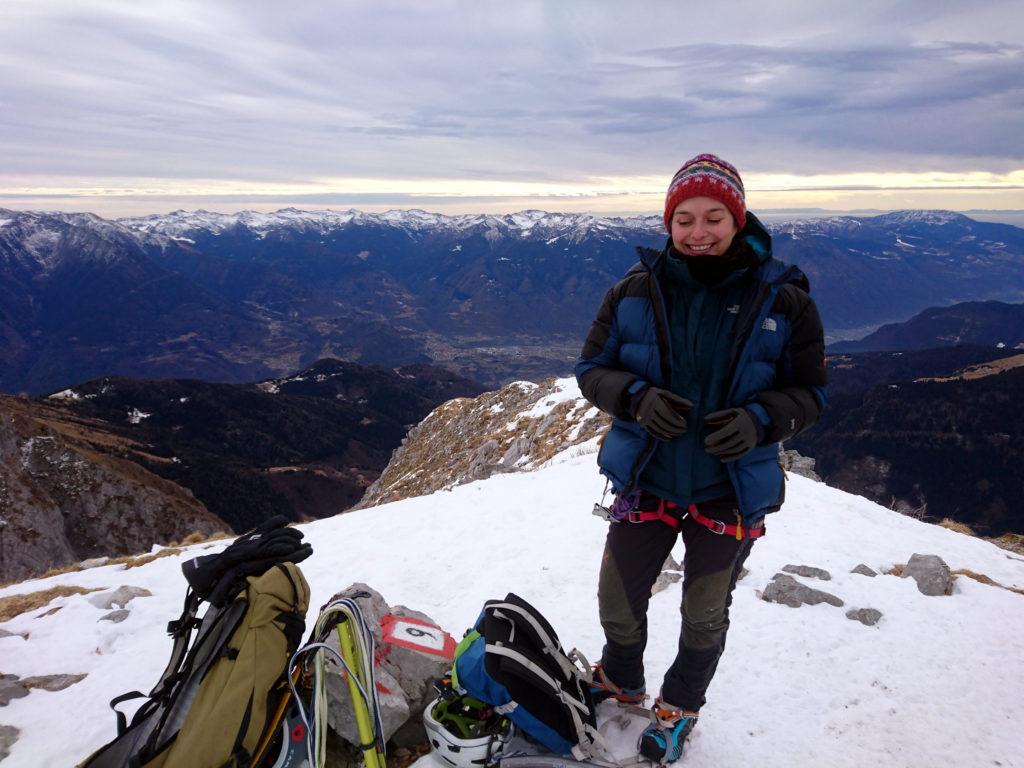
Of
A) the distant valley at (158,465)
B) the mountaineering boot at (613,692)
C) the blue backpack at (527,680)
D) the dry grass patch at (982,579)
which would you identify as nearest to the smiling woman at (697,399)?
the mountaineering boot at (613,692)

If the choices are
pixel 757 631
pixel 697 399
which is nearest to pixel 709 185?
pixel 697 399

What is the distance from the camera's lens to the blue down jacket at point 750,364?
3.68 meters

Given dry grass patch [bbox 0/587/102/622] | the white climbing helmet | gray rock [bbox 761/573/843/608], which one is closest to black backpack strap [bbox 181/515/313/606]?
the white climbing helmet

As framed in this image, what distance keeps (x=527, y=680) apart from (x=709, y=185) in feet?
12.3

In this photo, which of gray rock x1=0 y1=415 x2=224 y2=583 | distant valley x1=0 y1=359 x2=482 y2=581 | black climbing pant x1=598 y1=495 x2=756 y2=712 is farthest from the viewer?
distant valley x1=0 y1=359 x2=482 y2=581

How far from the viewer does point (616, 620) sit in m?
4.44

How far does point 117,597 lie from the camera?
9.32 m

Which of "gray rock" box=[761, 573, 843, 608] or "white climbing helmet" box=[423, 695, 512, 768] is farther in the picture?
"gray rock" box=[761, 573, 843, 608]

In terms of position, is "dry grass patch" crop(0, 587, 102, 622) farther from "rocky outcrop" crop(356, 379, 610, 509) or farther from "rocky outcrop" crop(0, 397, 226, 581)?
"rocky outcrop" crop(0, 397, 226, 581)

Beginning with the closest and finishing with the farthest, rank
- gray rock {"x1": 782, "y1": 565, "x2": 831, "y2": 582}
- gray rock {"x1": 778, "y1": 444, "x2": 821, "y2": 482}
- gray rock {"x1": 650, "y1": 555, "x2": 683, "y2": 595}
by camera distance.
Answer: gray rock {"x1": 650, "y1": 555, "x2": 683, "y2": 595}
gray rock {"x1": 782, "y1": 565, "x2": 831, "y2": 582}
gray rock {"x1": 778, "y1": 444, "x2": 821, "y2": 482}

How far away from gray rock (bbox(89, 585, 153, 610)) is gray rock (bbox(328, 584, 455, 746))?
6324 millimetres

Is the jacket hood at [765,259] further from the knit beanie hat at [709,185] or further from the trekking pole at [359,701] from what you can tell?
the trekking pole at [359,701]

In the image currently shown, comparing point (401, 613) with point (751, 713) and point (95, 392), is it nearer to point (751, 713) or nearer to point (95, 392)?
point (751, 713)

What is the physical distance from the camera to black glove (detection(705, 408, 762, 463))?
3533mm
